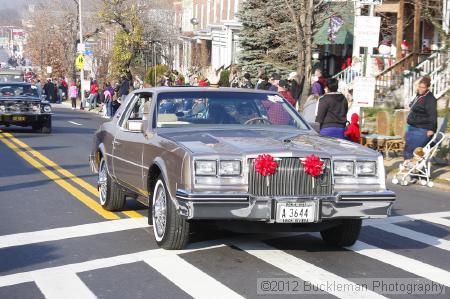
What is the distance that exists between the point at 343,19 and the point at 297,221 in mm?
27314

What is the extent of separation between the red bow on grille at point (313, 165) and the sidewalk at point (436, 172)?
7.82 metres

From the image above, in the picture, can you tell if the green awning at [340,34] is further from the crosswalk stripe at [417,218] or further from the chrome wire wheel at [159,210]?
the chrome wire wheel at [159,210]

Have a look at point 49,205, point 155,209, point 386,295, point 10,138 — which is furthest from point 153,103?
point 10,138

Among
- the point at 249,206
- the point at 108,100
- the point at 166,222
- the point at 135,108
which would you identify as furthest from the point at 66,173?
the point at 108,100

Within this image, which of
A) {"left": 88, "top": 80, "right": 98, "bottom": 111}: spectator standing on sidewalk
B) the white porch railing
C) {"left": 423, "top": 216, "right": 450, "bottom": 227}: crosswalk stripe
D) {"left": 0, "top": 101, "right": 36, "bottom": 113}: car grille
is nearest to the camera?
{"left": 423, "top": 216, "right": 450, "bottom": 227}: crosswalk stripe

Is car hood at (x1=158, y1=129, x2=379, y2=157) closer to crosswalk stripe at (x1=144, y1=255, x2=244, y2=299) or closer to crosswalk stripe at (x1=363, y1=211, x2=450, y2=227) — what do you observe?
crosswalk stripe at (x1=144, y1=255, x2=244, y2=299)

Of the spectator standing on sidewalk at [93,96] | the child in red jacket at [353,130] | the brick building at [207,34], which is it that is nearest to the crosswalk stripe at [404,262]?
the child in red jacket at [353,130]

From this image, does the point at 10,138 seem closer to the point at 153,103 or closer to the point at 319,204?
the point at 153,103

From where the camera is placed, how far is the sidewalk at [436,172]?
15.2 metres

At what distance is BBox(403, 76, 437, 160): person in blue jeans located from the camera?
48.6ft

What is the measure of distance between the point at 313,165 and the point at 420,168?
7903mm

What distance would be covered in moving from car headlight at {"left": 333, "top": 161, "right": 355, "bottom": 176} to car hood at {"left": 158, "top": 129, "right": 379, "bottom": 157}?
0.09 metres

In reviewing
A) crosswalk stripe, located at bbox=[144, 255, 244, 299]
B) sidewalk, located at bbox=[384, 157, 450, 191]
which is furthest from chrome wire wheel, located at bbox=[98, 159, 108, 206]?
sidewalk, located at bbox=[384, 157, 450, 191]

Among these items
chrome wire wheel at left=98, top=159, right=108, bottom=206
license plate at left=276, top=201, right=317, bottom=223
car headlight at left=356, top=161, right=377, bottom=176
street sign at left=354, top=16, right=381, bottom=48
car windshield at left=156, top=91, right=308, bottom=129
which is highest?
street sign at left=354, top=16, right=381, bottom=48
